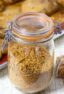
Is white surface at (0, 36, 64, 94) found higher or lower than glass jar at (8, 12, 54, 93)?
lower

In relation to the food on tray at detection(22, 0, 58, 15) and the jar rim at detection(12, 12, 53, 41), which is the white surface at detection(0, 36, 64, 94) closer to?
the jar rim at detection(12, 12, 53, 41)

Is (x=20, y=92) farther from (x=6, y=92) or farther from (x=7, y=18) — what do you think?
(x=7, y=18)

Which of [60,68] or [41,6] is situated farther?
[41,6]

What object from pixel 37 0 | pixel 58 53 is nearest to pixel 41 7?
pixel 37 0

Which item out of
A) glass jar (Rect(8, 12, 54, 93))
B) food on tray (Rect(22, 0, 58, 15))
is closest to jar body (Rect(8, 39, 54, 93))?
glass jar (Rect(8, 12, 54, 93))

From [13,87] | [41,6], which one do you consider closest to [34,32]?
[13,87]

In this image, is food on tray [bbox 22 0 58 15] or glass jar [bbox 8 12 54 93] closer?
glass jar [bbox 8 12 54 93]

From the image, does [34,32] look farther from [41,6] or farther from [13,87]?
[41,6]
